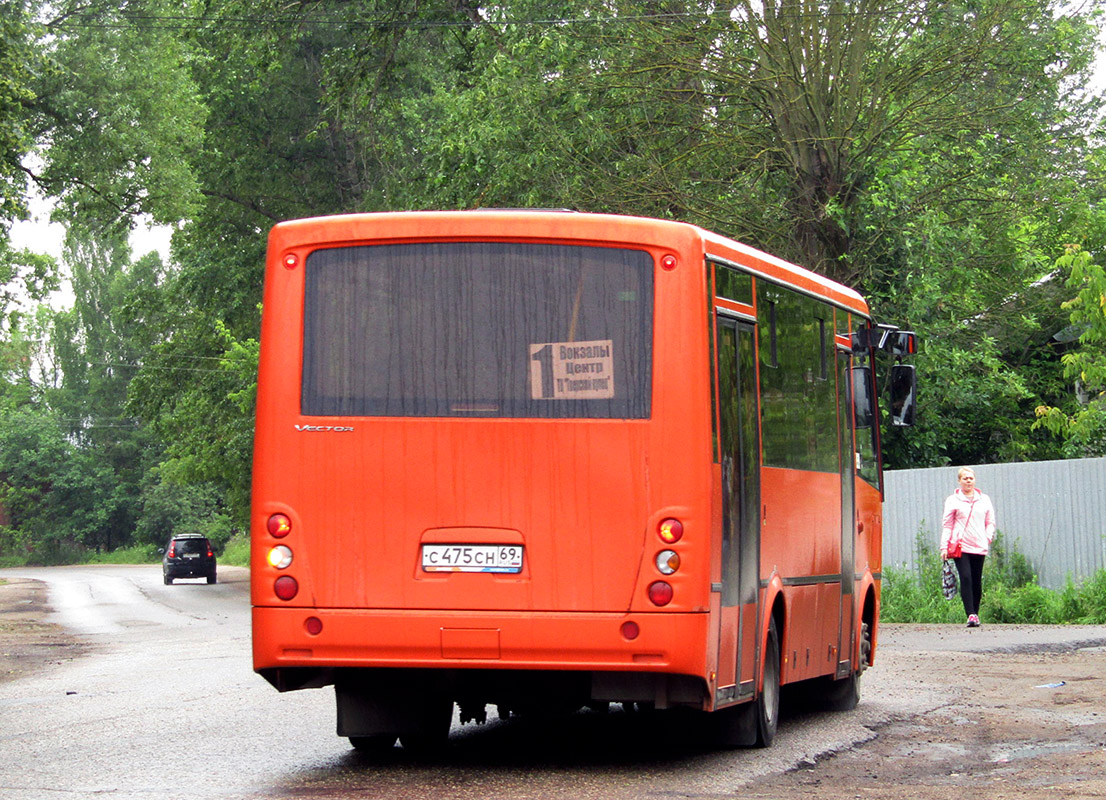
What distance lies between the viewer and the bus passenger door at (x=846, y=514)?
11492 millimetres

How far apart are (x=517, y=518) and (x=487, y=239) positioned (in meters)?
1.36

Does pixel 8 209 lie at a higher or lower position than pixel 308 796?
higher

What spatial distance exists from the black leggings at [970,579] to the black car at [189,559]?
36.5 meters

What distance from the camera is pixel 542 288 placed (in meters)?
8.45

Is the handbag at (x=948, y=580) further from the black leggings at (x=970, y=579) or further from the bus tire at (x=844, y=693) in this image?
the bus tire at (x=844, y=693)

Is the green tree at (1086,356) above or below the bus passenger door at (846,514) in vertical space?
above

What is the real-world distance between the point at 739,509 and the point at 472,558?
145cm

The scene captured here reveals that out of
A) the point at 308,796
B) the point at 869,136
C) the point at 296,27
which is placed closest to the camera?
the point at 308,796

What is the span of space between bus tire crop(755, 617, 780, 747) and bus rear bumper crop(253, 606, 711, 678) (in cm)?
148

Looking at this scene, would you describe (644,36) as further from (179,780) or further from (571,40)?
(179,780)

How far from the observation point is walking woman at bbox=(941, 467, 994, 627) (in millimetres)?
19016

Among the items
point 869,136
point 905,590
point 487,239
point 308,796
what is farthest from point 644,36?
point 308,796

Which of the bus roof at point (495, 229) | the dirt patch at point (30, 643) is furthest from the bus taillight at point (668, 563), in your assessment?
the dirt patch at point (30, 643)

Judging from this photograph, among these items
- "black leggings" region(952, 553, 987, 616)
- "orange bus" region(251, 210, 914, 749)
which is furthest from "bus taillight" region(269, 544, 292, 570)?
"black leggings" region(952, 553, 987, 616)
